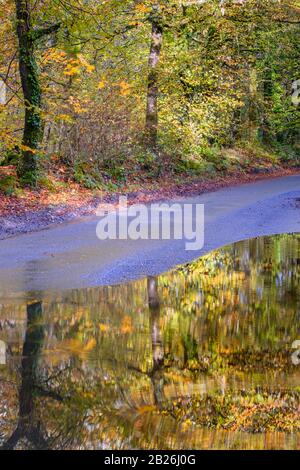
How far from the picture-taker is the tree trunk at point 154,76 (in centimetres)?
2308

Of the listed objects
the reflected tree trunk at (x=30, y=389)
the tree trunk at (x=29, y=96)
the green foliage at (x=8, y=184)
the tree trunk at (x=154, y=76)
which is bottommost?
the reflected tree trunk at (x=30, y=389)

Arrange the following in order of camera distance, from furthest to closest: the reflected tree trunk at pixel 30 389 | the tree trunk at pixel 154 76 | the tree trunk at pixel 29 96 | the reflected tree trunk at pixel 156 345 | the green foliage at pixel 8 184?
the tree trunk at pixel 154 76 < the tree trunk at pixel 29 96 < the green foliage at pixel 8 184 < the reflected tree trunk at pixel 156 345 < the reflected tree trunk at pixel 30 389

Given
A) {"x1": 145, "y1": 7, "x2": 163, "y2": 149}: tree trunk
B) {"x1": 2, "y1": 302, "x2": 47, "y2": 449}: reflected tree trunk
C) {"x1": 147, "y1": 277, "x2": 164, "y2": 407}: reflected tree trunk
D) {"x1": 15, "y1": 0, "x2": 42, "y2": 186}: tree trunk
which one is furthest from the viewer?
{"x1": 145, "y1": 7, "x2": 163, "y2": 149}: tree trunk

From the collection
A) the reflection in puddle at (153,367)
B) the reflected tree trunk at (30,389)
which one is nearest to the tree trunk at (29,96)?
the reflection in puddle at (153,367)

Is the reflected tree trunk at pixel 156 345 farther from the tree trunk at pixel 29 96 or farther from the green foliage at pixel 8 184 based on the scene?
the tree trunk at pixel 29 96

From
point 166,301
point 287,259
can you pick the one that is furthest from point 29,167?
point 166,301

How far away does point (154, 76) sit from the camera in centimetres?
2380

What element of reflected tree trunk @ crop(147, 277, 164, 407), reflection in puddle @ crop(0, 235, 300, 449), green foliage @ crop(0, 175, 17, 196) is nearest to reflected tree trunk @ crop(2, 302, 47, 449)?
reflection in puddle @ crop(0, 235, 300, 449)

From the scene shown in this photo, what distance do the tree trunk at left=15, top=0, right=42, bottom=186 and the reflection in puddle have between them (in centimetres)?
789

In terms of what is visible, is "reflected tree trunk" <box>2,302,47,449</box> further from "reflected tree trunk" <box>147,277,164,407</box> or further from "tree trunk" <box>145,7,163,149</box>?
"tree trunk" <box>145,7,163,149</box>

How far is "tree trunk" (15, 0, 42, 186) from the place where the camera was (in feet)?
52.1

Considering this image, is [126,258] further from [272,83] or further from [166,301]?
[272,83]

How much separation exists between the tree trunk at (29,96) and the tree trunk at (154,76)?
283 inches

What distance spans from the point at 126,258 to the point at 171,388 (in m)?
5.66
